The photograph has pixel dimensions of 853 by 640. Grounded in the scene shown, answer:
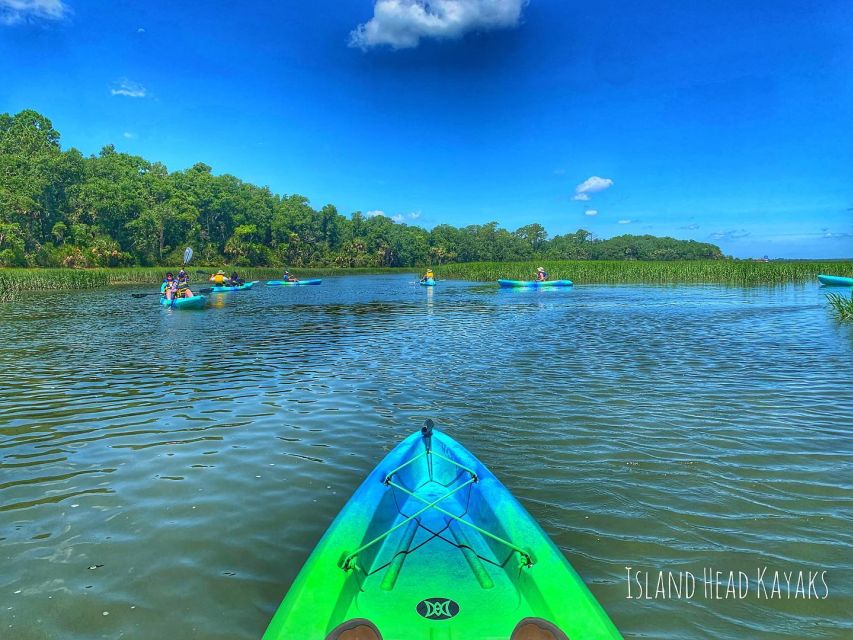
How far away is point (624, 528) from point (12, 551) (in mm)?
5099

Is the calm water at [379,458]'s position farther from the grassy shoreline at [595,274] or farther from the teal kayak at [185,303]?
the grassy shoreline at [595,274]

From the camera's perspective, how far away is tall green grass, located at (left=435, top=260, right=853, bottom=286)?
43.2 meters

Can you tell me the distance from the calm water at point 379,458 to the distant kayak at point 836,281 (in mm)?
29351

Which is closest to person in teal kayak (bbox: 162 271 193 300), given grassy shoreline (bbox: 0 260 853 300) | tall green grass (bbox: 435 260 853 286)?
grassy shoreline (bbox: 0 260 853 300)

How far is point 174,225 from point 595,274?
6185 cm

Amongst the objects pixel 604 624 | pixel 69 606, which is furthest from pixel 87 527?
pixel 604 624

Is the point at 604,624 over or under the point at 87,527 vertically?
over

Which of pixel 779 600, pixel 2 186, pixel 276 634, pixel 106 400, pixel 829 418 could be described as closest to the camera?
pixel 276 634

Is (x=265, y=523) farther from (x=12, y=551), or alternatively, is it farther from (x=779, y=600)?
(x=779, y=600)

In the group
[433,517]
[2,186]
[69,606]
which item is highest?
[2,186]

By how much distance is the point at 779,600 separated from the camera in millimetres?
3547

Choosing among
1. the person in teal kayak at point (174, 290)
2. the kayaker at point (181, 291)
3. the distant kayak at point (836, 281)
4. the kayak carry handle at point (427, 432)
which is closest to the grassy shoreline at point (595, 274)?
the distant kayak at point (836, 281)

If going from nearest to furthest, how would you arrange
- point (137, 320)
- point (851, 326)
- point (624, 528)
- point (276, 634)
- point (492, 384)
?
1. point (276, 634)
2. point (624, 528)
3. point (492, 384)
4. point (851, 326)
5. point (137, 320)

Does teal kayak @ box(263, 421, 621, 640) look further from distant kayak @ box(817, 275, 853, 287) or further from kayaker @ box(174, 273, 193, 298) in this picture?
distant kayak @ box(817, 275, 853, 287)
